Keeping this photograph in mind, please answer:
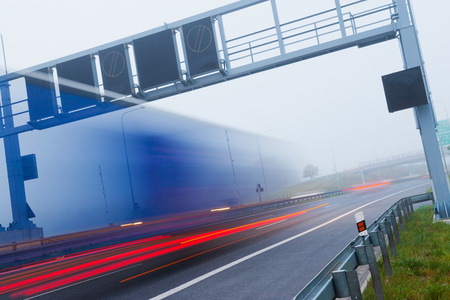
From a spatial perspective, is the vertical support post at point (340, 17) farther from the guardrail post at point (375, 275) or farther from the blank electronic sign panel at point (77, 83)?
the guardrail post at point (375, 275)

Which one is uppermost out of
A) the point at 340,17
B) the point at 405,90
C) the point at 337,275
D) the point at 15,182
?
the point at 340,17

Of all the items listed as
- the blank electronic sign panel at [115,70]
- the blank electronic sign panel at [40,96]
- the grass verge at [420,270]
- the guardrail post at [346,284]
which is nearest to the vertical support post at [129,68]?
the blank electronic sign panel at [115,70]

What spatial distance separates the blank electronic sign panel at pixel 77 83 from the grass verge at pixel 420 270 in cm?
1496

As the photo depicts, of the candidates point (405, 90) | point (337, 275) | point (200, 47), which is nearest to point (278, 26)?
point (200, 47)

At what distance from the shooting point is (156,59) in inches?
773

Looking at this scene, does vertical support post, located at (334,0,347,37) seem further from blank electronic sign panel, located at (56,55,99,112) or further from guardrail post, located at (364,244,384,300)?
guardrail post, located at (364,244,384,300)

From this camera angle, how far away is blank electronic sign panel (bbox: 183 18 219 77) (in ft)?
61.1

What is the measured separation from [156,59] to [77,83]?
4069mm

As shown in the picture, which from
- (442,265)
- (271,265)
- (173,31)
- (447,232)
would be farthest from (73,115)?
(442,265)

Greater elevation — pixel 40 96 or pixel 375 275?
pixel 40 96

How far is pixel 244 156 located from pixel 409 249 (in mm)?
46252

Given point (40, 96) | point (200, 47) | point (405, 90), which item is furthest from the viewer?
point (40, 96)

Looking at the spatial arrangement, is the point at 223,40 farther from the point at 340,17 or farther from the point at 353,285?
the point at 353,285

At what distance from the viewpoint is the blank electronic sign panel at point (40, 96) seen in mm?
21297
